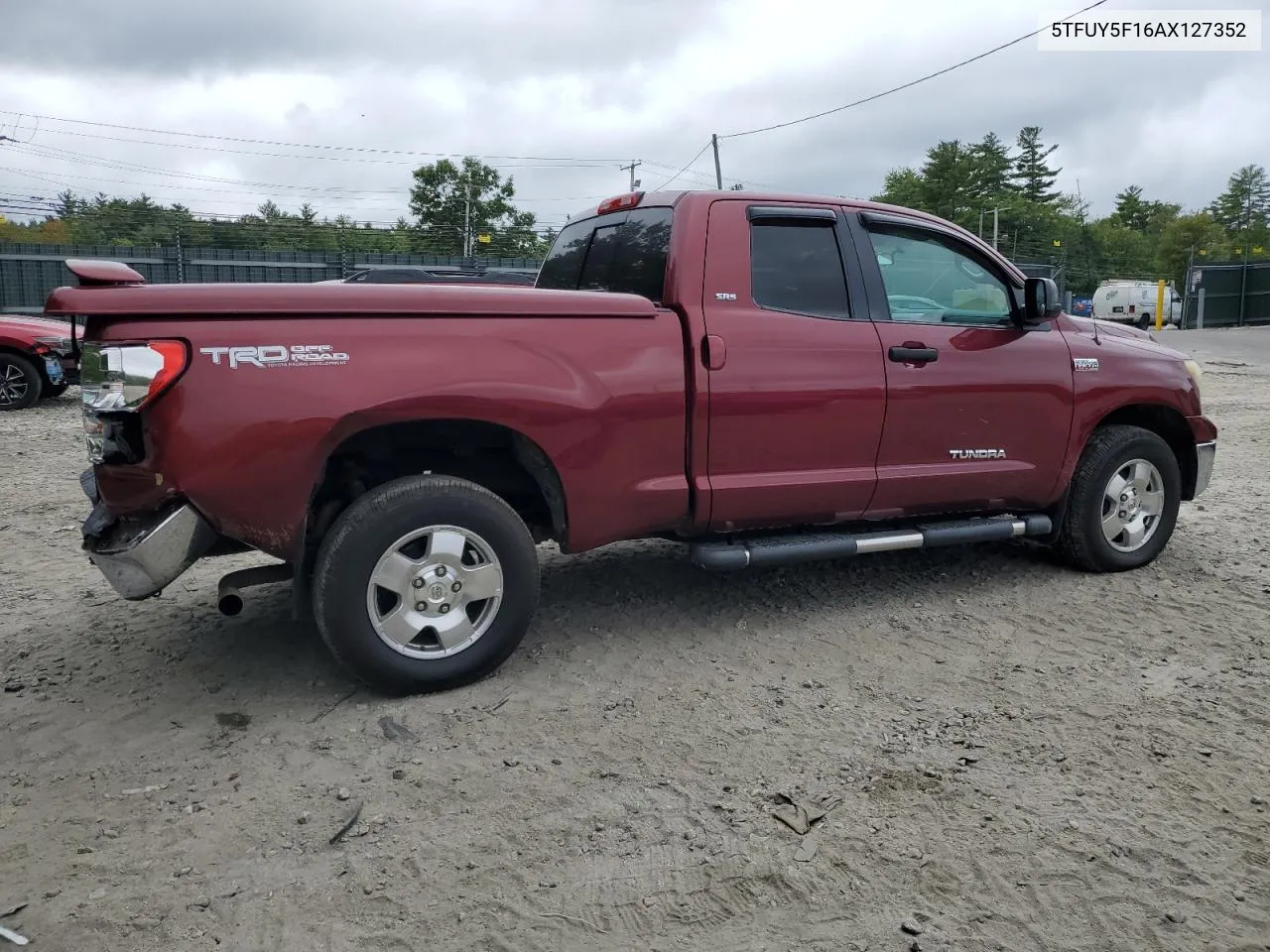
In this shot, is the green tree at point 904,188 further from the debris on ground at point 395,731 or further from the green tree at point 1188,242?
Answer: the debris on ground at point 395,731

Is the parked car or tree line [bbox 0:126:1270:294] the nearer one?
the parked car

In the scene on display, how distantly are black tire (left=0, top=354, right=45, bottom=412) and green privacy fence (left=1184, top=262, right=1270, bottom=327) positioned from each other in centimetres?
3263

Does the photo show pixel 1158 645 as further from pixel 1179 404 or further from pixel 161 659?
pixel 161 659

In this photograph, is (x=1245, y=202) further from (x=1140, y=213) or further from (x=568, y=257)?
(x=568, y=257)

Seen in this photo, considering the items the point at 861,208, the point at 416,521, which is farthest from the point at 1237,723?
the point at 416,521

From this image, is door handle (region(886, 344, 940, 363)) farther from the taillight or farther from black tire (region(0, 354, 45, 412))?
black tire (region(0, 354, 45, 412))

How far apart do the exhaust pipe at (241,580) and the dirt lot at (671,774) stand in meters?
0.39

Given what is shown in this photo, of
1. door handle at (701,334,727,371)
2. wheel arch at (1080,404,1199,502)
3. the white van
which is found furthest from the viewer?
the white van

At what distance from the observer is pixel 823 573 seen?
5387 mm

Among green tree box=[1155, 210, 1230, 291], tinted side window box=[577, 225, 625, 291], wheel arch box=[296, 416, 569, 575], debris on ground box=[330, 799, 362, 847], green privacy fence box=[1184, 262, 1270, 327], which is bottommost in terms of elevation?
debris on ground box=[330, 799, 362, 847]

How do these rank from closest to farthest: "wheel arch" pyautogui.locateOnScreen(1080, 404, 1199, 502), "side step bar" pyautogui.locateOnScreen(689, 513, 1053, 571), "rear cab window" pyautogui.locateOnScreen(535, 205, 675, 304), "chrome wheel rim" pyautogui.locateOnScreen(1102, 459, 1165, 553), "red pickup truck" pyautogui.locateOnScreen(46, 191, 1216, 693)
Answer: "red pickup truck" pyautogui.locateOnScreen(46, 191, 1216, 693)
"side step bar" pyautogui.locateOnScreen(689, 513, 1053, 571)
"rear cab window" pyautogui.locateOnScreen(535, 205, 675, 304)
"chrome wheel rim" pyautogui.locateOnScreen(1102, 459, 1165, 553)
"wheel arch" pyautogui.locateOnScreen(1080, 404, 1199, 502)

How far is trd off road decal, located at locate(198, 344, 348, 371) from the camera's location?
11.1 feet

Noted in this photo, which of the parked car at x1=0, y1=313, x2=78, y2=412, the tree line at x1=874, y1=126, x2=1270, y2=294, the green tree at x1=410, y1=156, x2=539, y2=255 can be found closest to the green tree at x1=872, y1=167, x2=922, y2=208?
the tree line at x1=874, y1=126, x2=1270, y2=294

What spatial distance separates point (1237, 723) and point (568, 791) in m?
2.37
